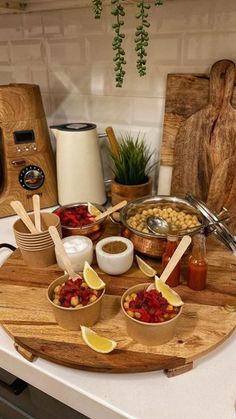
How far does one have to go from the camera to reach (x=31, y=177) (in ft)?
3.53

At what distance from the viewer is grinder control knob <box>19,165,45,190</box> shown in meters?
1.06

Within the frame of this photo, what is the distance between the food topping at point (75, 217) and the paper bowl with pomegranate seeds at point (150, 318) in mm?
341

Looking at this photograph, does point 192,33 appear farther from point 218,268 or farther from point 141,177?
point 218,268

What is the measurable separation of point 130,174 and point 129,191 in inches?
2.2

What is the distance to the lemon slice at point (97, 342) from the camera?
59 centimetres

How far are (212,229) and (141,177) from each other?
30cm

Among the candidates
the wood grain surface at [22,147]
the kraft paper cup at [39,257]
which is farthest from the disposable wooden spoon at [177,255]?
the wood grain surface at [22,147]

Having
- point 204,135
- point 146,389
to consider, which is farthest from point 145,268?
point 204,135

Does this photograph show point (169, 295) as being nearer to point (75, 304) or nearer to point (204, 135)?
point (75, 304)

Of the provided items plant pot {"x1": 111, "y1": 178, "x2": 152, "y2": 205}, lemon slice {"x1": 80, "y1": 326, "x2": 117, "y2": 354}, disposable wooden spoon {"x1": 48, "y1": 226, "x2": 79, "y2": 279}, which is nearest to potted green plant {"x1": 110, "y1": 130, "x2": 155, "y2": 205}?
plant pot {"x1": 111, "y1": 178, "x2": 152, "y2": 205}

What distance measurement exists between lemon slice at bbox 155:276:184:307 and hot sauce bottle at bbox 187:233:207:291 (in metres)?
0.11

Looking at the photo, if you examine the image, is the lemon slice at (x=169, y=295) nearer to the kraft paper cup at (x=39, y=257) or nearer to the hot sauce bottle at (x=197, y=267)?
the hot sauce bottle at (x=197, y=267)

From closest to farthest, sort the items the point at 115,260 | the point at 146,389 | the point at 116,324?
the point at 146,389 → the point at 116,324 → the point at 115,260

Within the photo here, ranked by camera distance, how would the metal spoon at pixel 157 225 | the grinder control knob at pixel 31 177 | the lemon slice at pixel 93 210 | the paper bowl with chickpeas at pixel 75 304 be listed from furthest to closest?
the grinder control knob at pixel 31 177 → the lemon slice at pixel 93 210 → the metal spoon at pixel 157 225 → the paper bowl with chickpeas at pixel 75 304
